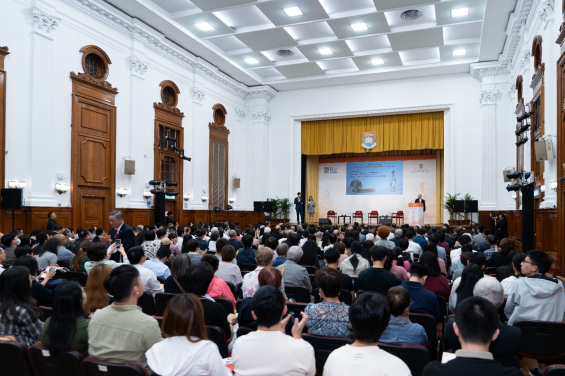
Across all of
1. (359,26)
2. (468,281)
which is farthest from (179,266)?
(359,26)

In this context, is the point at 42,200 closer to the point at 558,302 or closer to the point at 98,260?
the point at 98,260

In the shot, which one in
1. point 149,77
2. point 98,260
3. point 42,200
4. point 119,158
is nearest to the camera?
point 98,260

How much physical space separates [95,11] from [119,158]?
3.99 metres

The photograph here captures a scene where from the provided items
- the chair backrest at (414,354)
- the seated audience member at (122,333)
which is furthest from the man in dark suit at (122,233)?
the chair backrest at (414,354)

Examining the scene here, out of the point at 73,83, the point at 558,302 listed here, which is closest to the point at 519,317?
the point at 558,302

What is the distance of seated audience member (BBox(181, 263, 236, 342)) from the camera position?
3.26 meters

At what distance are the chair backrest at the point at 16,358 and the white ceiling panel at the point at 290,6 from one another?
1179 centimetres

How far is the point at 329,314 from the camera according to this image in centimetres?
313

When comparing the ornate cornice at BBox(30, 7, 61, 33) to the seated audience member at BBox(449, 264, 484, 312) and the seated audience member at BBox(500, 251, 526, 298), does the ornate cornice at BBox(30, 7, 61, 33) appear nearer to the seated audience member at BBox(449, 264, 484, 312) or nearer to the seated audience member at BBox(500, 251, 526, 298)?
the seated audience member at BBox(449, 264, 484, 312)

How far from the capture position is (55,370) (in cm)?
261

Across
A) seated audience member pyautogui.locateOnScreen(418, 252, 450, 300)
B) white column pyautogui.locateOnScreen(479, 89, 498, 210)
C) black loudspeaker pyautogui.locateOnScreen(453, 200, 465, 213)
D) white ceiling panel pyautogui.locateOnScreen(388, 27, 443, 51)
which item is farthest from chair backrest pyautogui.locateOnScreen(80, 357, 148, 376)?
white column pyautogui.locateOnScreen(479, 89, 498, 210)

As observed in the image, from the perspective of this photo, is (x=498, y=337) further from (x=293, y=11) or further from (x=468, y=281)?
(x=293, y=11)

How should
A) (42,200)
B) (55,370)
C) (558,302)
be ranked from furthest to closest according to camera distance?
(42,200) → (558,302) → (55,370)

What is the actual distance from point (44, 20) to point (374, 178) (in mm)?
15512
